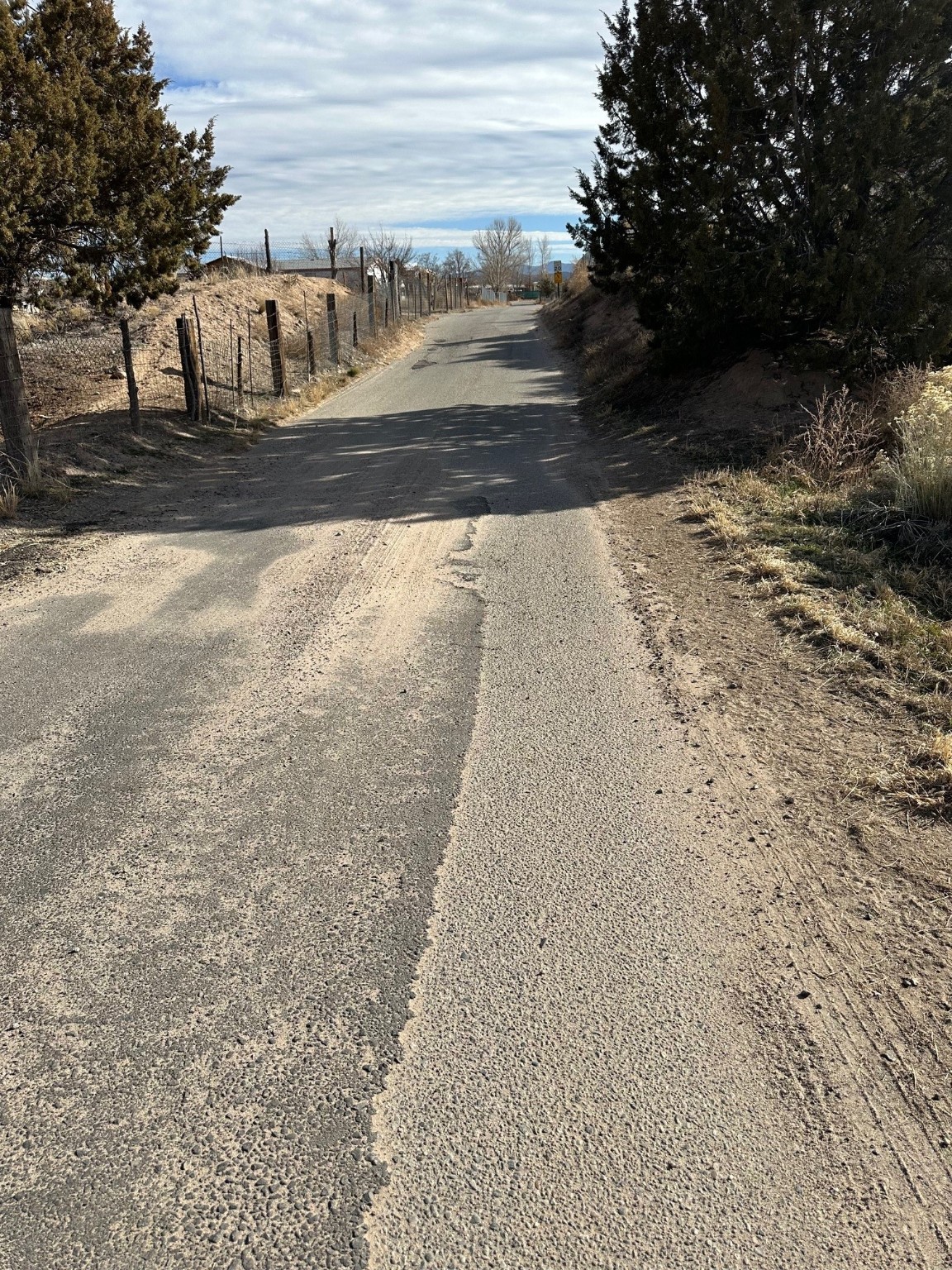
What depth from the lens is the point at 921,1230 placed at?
6.45 feet

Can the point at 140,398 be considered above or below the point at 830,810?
above

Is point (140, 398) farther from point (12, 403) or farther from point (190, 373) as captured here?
point (12, 403)

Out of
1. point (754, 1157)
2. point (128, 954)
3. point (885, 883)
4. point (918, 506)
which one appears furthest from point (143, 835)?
point (918, 506)

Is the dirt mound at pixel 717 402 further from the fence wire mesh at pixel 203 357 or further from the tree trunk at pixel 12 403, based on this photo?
the tree trunk at pixel 12 403

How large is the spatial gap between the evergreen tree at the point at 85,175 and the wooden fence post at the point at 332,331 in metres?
11.5

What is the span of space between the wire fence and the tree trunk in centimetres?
214

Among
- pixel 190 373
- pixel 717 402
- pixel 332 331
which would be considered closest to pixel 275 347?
pixel 190 373

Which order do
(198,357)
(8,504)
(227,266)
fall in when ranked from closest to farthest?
(8,504) → (198,357) → (227,266)

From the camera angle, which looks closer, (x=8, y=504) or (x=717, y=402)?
(x=8, y=504)

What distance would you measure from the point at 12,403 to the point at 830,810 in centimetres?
892

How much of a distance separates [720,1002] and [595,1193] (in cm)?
76

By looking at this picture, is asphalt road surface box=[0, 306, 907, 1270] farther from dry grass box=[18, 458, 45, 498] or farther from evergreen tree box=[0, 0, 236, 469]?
evergreen tree box=[0, 0, 236, 469]

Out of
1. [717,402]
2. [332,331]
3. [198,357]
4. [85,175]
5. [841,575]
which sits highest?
[85,175]

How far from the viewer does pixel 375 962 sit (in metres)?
2.77
